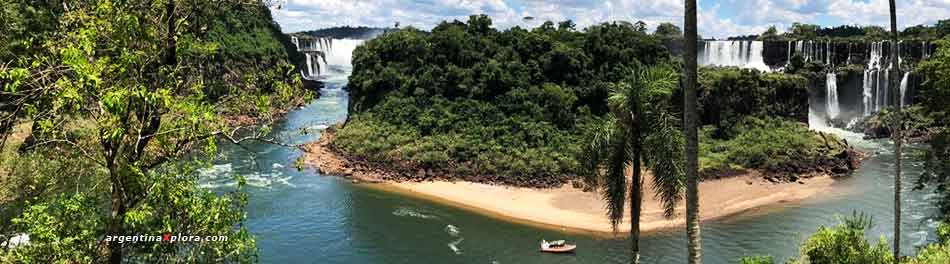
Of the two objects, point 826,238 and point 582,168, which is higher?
point 582,168

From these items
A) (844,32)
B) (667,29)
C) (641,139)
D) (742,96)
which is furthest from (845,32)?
(641,139)

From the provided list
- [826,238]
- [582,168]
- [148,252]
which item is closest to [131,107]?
[148,252]

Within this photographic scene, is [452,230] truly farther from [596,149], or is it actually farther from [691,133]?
[691,133]

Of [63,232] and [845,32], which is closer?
[63,232]

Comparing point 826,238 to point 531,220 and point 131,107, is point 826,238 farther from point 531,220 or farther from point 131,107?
point 531,220

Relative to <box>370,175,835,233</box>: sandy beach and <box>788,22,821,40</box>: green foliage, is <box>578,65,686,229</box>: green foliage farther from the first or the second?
<box>788,22,821,40</box>: green foliage

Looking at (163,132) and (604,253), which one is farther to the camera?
(604,253)

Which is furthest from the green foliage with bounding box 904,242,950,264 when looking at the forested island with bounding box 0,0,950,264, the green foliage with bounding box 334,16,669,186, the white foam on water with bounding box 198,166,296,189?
the white foam on water with bounding box 198,166,296,189
